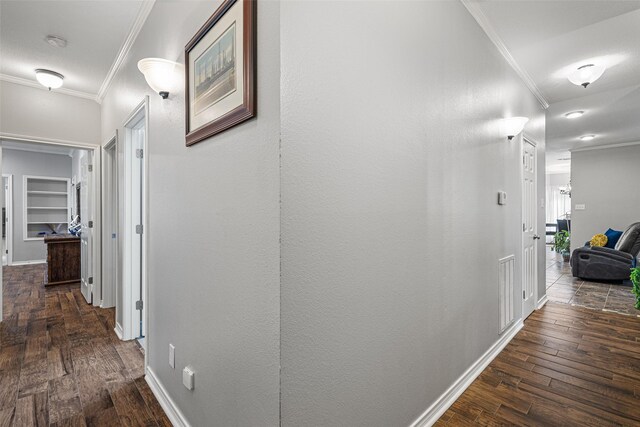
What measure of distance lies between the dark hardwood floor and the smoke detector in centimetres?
267

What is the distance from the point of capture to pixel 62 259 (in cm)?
493

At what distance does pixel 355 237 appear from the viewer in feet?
4.07

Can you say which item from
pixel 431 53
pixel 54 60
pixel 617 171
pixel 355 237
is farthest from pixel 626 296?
pixel 54 60

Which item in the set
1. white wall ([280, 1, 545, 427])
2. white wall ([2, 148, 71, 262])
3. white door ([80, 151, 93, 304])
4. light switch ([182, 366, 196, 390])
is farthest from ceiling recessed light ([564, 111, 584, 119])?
white wall ([2, 148, 71, 262])

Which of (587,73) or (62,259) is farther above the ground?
(587,73)

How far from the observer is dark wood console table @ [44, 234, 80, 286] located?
190 inches

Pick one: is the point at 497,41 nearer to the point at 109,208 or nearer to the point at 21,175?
the point at 109,208

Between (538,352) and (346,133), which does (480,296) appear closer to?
(538,352)

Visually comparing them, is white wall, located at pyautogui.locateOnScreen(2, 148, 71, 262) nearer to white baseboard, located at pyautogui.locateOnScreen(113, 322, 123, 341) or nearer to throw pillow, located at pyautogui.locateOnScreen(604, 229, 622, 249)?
white baseboard, located at pyautogui.locateOnScreen(113, 322, 123, 341)

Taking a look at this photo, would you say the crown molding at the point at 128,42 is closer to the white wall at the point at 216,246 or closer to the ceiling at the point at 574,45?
the white wall at the point at 216,246

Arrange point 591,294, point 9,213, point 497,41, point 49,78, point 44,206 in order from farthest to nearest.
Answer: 1. point 44,206
2. point 9,213
3. point 591,294
4. point 49,78
5. point 497,41

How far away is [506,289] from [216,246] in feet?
8.66

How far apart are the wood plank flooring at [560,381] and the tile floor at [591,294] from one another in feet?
2.31

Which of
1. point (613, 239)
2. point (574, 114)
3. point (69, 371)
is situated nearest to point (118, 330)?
point (69, 371)
